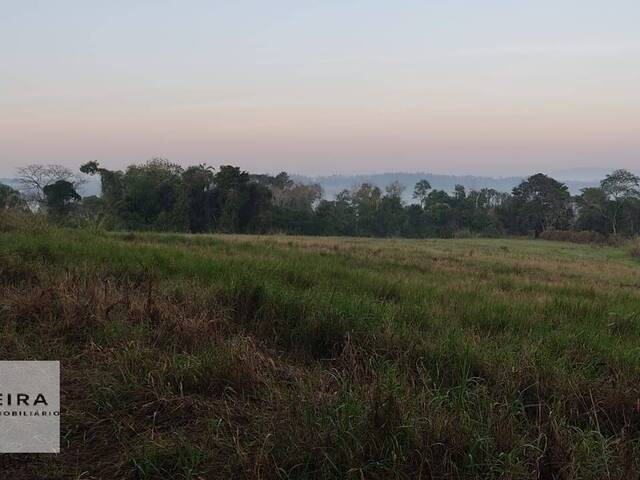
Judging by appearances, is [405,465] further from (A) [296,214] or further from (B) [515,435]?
(A) [296,214]

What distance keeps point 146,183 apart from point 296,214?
58.8 feet

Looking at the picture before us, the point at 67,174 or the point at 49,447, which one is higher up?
the point at 67,174

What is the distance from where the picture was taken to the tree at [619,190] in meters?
70.3

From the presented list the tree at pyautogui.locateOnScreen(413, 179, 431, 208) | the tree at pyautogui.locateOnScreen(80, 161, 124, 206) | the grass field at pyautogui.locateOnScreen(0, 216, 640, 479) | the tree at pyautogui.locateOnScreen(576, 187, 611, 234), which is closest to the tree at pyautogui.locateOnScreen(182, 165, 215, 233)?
the tree at pyautogui.locateOnScreen(80, 161, 124, 206)

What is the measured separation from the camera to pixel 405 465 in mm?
2508

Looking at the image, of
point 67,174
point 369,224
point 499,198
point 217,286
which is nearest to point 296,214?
point 369,224

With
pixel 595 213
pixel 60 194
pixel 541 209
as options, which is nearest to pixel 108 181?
pixel 60 194

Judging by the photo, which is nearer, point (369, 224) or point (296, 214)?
point (296, 214)

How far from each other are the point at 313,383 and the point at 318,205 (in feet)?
233

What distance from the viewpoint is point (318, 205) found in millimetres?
74062

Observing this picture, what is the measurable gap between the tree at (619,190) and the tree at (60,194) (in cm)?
6669

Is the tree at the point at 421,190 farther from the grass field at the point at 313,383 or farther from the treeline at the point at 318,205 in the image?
the grass field at the point at 313,383

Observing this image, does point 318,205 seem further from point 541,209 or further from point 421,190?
point 541,209

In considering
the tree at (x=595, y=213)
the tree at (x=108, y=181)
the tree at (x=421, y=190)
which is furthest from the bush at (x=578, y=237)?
the tree at (x=108, y=181)
